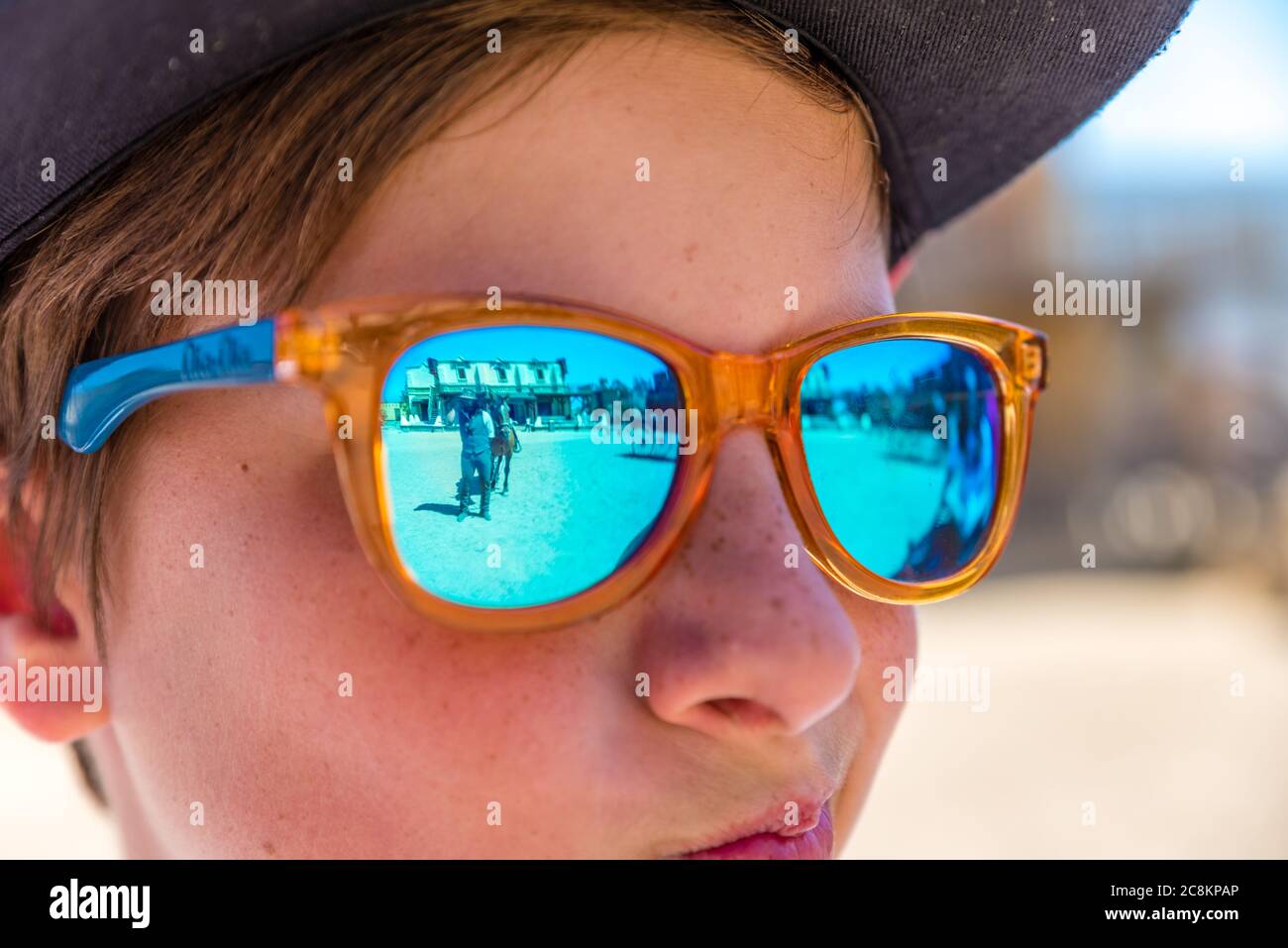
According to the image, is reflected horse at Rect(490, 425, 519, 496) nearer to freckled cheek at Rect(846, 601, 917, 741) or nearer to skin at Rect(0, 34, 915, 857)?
skin at Rect(0, 34, 915, 857)

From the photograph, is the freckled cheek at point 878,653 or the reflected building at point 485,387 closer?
the reflected building at point 485,387

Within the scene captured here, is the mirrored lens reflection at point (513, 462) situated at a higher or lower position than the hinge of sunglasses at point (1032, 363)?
lower

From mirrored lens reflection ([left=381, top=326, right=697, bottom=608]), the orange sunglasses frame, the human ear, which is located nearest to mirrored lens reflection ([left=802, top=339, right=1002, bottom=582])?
the orange sunglasses frame

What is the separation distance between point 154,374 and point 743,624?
63 cm

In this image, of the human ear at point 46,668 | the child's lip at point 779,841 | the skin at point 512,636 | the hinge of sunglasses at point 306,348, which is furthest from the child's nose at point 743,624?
the human ear at point 46,668

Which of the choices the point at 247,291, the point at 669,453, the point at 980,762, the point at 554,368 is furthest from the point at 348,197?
the point at 980,762

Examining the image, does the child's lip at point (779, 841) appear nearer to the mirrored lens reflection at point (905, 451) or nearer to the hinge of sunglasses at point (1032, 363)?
the mirrored lens reflection at point (905, 451)

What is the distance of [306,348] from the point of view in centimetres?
100

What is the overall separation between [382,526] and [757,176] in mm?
538

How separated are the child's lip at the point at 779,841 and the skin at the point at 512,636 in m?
0.02

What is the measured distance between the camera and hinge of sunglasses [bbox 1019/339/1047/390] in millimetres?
1367

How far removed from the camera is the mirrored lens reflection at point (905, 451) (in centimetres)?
118

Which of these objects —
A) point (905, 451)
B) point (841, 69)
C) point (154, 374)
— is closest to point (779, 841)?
point (905, 451)

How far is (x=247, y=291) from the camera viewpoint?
44.2 inches
